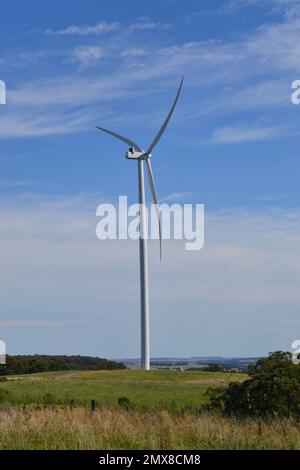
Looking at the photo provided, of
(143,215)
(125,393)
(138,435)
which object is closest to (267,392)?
(138,435)

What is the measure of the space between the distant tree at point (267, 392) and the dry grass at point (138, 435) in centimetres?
494

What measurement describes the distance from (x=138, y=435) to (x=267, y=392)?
7.95 metres

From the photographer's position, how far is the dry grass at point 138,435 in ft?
43.5

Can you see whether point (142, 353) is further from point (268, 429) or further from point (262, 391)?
point (268, 429)

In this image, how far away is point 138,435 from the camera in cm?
1406

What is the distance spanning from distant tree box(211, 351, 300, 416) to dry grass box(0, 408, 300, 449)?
494 cm

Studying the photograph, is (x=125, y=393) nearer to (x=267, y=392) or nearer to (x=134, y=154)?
(x=267, y=392)

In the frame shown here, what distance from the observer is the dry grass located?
13.3 m

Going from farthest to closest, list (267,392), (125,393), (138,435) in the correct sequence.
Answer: (125,393) → (267,392) → (138,435)

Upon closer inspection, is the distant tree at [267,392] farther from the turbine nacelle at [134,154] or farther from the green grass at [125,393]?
the turbine nacelle at [134,154]

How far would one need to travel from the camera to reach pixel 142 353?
6644 centimetres

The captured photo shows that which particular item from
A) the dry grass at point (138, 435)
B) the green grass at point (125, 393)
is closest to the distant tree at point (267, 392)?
the green grass at point (125, 393)

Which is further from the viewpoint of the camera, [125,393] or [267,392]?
[125,393]
